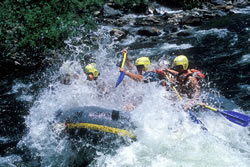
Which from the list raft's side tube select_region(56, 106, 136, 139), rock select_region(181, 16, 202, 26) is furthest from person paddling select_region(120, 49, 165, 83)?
rock select_region(181, 16, 202, 26)

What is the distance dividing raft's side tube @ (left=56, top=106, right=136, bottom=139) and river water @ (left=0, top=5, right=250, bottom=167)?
21 centimetres

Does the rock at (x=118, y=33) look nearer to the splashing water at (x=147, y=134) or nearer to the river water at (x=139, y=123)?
the river water at (x=139, y=123)

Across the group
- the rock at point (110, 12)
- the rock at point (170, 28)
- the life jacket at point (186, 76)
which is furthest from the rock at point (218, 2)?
the life jacket at point (186, 76)

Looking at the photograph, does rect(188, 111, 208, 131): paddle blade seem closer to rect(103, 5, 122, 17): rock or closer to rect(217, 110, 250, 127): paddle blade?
rect(217, 110, 250, 127): paddle blade

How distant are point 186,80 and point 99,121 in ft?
6.44

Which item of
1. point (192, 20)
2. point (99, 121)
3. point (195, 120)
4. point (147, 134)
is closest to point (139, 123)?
point (147, 134)

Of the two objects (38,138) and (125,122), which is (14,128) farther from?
(125,122)

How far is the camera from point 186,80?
4.91m

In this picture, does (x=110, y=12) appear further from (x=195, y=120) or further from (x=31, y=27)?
(x=195, y=120)

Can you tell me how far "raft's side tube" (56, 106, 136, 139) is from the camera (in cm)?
419

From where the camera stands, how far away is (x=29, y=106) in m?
6.73

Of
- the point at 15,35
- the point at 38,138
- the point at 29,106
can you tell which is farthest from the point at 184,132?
the point at 15,35

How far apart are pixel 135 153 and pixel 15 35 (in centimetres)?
752

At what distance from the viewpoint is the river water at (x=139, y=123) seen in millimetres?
4086
